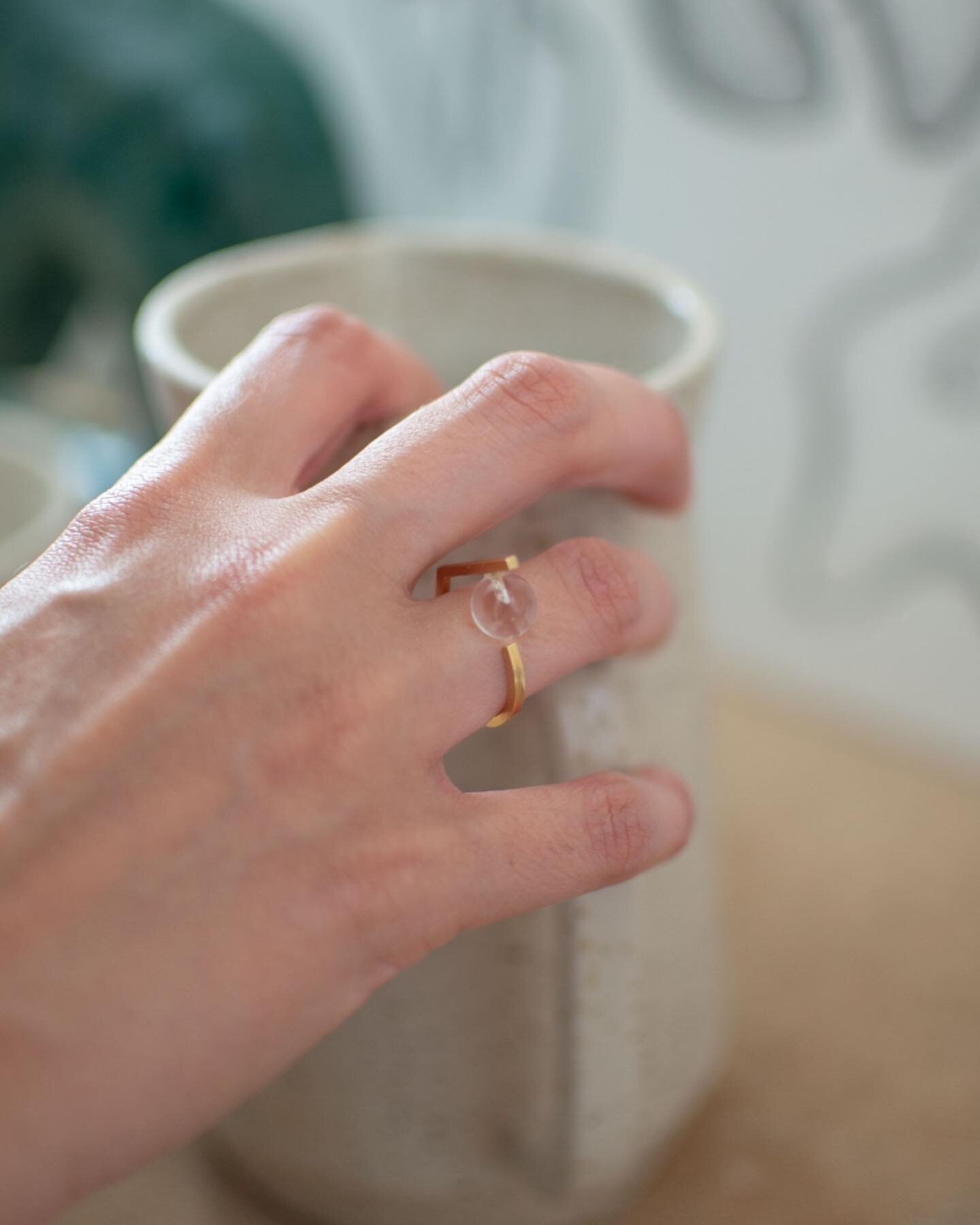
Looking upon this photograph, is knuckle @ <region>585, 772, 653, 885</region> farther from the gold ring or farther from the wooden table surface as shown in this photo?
the wooden table surface

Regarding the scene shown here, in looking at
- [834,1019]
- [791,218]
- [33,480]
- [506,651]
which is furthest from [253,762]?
[791,218]

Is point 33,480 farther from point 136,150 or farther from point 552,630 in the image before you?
point 136,150

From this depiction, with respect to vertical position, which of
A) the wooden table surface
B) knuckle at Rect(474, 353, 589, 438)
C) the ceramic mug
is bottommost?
the wooden table surface

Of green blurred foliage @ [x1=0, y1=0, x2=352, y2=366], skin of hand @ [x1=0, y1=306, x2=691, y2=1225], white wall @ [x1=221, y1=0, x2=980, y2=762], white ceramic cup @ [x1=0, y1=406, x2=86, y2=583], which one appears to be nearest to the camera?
skin of hand @ [x1=0, y1=306, x2=691, y2=1225]

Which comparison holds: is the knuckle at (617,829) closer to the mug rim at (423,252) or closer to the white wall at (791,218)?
the mug rim at (423,252)

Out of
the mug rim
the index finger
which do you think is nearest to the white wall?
the mug rim

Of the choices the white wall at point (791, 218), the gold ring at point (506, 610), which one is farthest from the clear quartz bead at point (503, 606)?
the white wall at point (791, 218)
